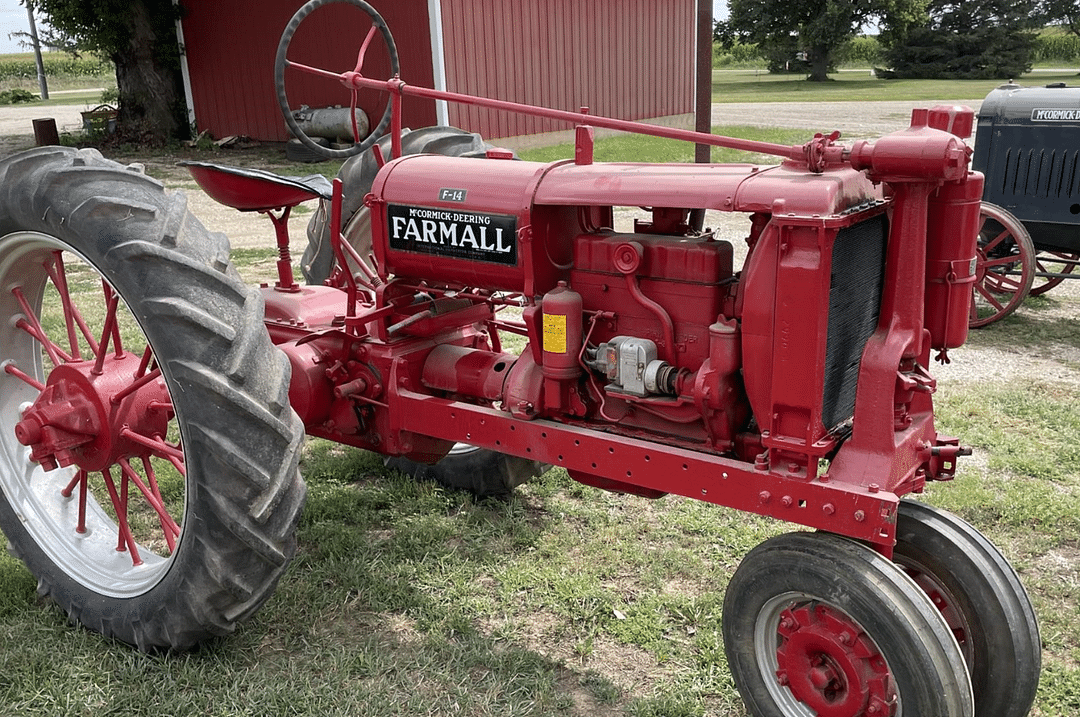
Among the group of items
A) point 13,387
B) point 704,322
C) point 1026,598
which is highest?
point 704,322

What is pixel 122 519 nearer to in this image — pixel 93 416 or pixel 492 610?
pixel 93 416

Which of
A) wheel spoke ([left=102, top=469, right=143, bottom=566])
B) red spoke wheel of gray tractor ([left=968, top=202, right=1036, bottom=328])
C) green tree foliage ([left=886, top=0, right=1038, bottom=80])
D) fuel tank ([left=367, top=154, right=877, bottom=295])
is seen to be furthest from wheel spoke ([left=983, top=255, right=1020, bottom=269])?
green tree foliage ([left=886, top=0, right=1038, bottom=80])

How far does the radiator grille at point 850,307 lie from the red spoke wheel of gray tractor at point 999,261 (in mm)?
3776

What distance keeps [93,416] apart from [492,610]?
4.53 ft

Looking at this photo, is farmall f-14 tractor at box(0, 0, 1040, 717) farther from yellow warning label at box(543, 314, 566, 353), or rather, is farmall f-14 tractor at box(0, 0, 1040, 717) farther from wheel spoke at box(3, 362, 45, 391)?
wheel spoke at box(3, 362, 45, 391)

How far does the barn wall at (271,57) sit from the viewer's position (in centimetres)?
1382

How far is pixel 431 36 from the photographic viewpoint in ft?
43.9

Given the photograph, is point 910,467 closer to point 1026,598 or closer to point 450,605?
point 1026,598

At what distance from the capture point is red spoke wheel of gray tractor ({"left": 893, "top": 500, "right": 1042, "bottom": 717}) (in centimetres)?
240

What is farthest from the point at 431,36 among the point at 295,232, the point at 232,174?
the point at 232,174

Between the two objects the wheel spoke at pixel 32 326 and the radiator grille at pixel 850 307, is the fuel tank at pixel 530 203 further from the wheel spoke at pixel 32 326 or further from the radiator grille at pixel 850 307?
the wheel spoke at pixel 32 326

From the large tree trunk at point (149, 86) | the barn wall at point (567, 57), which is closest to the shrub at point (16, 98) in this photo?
the large tree trunk at point (149, 86)

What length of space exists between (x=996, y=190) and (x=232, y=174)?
525cm

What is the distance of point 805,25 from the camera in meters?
38.2
